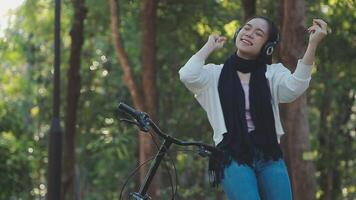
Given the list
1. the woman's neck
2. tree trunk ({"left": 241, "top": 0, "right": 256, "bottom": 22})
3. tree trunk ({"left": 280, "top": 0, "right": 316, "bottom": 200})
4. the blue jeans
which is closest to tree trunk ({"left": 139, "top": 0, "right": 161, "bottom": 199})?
tree trunk ({"left": 241, "top": 0, "right": 256, "bottom": 22})

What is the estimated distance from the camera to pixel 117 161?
20062 mm

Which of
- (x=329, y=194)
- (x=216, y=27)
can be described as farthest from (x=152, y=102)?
(x=329, y=194)

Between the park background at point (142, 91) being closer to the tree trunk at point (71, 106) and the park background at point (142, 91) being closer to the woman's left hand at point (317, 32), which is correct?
the tree trunk at point (71, 106)

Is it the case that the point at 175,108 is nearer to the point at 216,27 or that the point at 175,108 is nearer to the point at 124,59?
the point at 216,27

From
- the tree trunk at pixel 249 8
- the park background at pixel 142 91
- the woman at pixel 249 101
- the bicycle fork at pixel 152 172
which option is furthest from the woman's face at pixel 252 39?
the tree trunk at pixel 249 8

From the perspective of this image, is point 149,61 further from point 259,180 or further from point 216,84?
point 259,180

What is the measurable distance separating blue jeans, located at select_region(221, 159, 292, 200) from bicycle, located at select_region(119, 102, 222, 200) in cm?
15

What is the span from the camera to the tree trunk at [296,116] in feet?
26.5

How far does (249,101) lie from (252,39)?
1.20 ft

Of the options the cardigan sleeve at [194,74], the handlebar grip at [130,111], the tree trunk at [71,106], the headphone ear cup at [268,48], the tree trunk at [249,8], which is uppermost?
the tree trunk at [249,8]

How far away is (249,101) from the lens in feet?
13.0

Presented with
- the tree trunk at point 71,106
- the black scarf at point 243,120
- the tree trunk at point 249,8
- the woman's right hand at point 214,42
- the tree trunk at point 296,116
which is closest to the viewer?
the black scarf at point 243,120

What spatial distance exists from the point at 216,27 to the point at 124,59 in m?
3.03

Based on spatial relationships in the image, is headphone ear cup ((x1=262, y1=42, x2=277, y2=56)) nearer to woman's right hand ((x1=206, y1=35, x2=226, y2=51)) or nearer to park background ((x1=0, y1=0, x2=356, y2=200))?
woman's right hand ((x1=206, y1=35, x2=226, y2=51))
